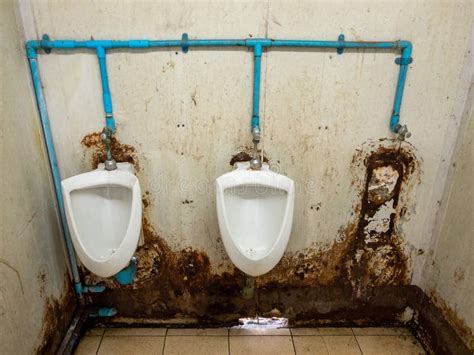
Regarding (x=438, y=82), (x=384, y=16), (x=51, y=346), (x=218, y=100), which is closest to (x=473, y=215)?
(x=438, y=82)

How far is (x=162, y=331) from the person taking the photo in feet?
6.33

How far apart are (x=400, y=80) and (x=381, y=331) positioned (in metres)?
1.27

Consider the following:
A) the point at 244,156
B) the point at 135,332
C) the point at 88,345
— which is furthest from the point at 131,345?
the point at 244,156

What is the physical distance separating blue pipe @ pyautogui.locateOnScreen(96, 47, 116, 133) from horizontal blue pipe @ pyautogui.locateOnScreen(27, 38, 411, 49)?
3cm

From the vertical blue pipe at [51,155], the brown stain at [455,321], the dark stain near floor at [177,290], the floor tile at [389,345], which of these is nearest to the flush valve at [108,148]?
the vertical blue pipe at [51,155]

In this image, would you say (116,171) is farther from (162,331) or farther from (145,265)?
(162,331)

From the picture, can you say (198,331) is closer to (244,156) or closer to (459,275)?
(244,156)

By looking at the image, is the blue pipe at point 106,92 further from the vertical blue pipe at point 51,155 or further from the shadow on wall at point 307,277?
the shadow on wall at point 307,277

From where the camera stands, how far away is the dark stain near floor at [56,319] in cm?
158

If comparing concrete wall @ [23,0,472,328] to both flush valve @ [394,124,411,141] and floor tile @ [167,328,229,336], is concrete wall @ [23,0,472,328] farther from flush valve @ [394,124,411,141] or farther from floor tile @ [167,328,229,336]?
floor tile @ [167,328,229,336]

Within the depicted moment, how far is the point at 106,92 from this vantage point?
4.90ft

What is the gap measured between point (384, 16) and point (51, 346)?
194 centimetres

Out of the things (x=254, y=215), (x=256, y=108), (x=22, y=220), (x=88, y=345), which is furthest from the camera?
(x=88, y=345)

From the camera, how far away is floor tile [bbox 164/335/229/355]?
71.1 inches
